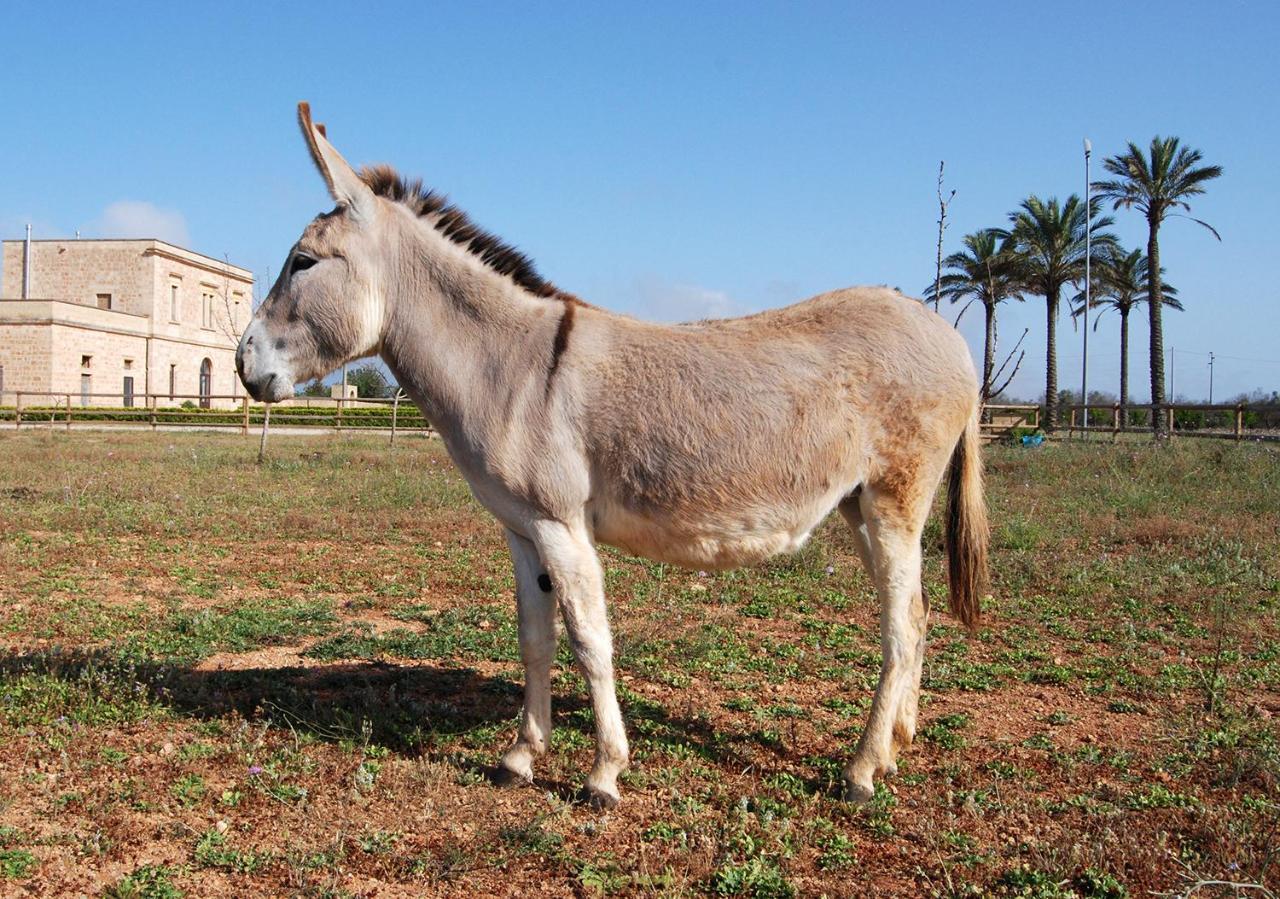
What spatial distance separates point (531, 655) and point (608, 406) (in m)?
1.27

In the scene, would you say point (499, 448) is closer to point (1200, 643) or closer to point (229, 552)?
point (1200, 643)

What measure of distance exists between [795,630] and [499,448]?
3648mm

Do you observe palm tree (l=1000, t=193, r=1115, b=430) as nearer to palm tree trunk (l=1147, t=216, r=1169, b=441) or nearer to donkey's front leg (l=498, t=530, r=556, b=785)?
palm tree trunk (l=1147, t=216, r=1169, b=441)

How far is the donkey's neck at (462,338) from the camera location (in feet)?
13.5

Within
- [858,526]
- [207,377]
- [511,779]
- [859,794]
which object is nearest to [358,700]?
[511,779]

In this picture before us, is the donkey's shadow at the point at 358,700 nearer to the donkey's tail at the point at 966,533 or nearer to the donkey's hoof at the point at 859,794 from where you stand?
the donkey's hoof at the point at 859,794

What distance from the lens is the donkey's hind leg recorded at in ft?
13.7

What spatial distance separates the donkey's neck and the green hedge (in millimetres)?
31468

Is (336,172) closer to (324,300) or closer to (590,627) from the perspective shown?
(324,300)

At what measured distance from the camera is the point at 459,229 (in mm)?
4496

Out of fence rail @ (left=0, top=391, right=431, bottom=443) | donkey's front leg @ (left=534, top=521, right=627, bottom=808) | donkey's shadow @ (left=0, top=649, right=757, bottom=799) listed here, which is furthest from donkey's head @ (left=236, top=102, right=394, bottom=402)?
fence rail @ (left=0, top=391, right=431, bottom=443)

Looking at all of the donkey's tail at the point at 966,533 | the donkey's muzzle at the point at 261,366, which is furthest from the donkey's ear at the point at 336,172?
the donkey's tail at the point at 966,533

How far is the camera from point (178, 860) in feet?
11.0

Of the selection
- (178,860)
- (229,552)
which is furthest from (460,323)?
(229,552)
